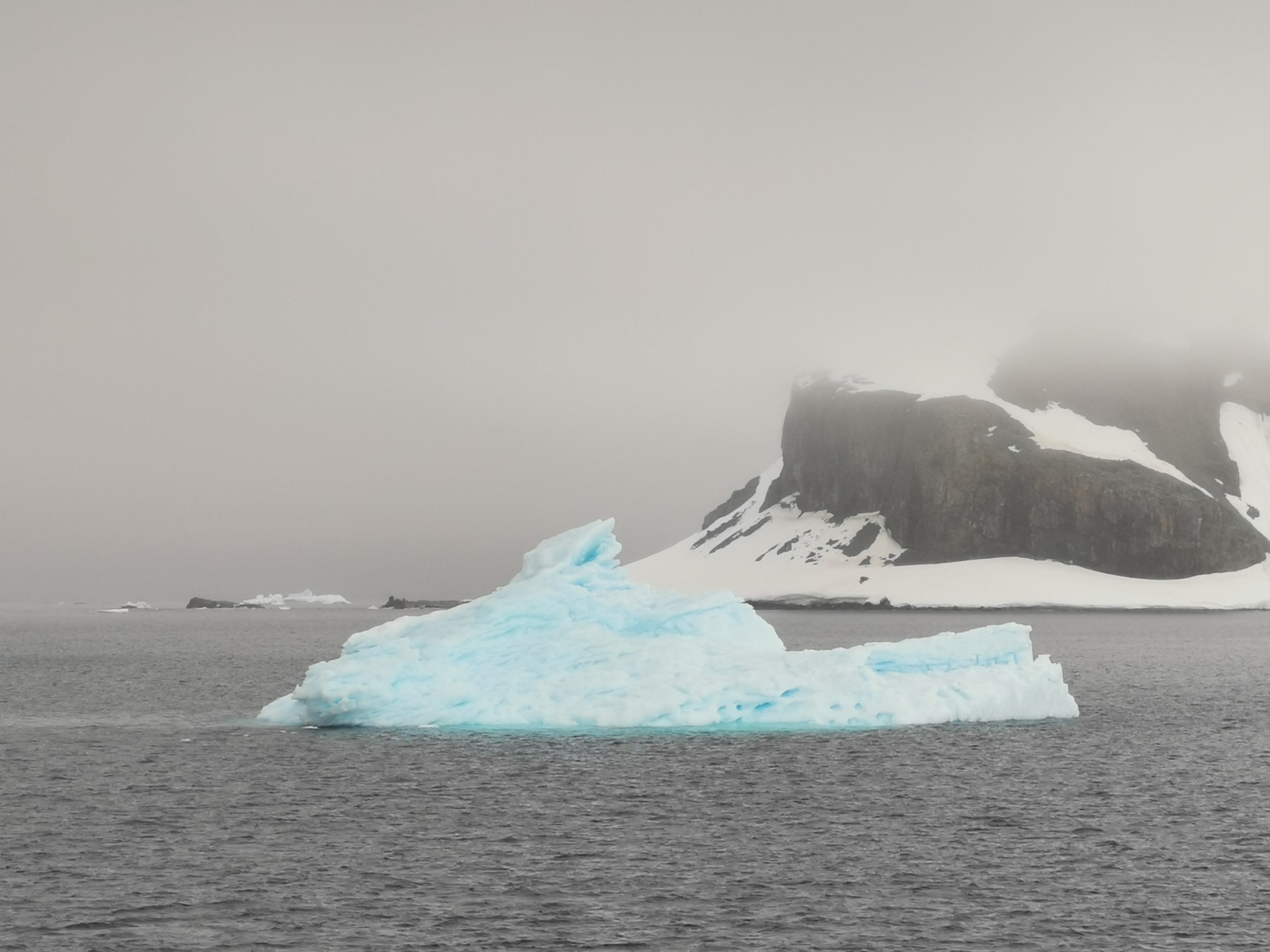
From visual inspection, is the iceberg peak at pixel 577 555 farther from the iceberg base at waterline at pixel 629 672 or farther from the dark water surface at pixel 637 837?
the dark water surface at pixel 637 837

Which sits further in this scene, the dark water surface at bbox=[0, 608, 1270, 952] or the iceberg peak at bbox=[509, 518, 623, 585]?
the iceberg peak at bbox=[509, 518, 623, 585]

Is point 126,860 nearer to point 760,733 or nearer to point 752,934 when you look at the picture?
point 752,934

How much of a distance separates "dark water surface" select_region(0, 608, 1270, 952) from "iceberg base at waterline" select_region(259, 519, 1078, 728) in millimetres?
1416

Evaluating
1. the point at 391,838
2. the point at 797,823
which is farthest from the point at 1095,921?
the point at 391,838

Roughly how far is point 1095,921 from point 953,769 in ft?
54.7

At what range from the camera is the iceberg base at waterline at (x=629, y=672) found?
48.3 m

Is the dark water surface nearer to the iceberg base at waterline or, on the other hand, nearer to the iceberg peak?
the iceberg base at waterline

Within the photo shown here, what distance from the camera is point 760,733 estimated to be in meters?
48.0

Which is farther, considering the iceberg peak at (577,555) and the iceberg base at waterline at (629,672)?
the iceberg peak at (577,555)

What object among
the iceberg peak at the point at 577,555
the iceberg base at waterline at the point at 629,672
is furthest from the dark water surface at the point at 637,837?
the iceberg peak at the point at 577,555

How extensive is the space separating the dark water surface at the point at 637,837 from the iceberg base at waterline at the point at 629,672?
55.8 inches

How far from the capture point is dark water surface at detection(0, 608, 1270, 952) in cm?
2280

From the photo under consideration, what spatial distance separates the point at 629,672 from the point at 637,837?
1909 cm

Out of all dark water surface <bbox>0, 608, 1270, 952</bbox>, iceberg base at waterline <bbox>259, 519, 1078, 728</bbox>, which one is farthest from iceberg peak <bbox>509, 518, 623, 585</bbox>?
dark water surface <bbox>0, 608, 1270, 952</bbox>
